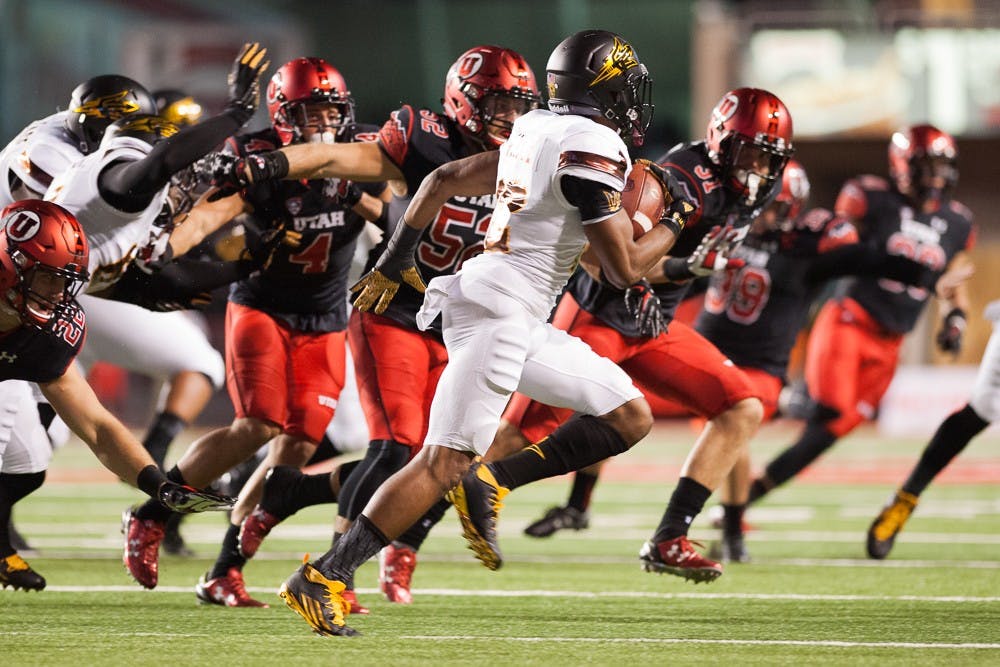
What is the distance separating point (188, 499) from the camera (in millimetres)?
3965

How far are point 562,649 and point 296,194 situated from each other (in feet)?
6.47

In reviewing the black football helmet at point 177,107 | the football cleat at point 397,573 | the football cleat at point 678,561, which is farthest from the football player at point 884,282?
the black football helmet at point 177,107

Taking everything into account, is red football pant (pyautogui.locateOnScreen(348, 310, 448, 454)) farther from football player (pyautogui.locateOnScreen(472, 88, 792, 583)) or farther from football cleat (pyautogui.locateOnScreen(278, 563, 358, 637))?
football cleat (pyautogui.locateOnScreen(278, 563, 358, 637))

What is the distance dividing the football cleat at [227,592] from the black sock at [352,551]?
0.89 metres

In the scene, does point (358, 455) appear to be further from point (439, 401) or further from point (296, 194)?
point (439, 401)

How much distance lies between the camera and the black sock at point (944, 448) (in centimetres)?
600

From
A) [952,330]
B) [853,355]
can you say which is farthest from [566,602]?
[853,355]

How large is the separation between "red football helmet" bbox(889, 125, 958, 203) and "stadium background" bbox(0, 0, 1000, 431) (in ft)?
A: 22.2

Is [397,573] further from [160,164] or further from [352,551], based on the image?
[160,164]

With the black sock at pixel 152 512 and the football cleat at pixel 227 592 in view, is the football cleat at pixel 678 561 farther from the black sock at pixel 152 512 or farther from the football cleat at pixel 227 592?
the black sock at pixel 152 512

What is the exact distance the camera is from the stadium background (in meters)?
15.4

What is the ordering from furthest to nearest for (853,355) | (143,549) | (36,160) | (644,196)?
(853,355)
(36,160)
(143,549)
(644,196)

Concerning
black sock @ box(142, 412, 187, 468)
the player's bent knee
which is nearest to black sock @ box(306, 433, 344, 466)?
black sock @ box(142, 412, 187, 468)

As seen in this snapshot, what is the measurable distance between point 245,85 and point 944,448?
309cm
